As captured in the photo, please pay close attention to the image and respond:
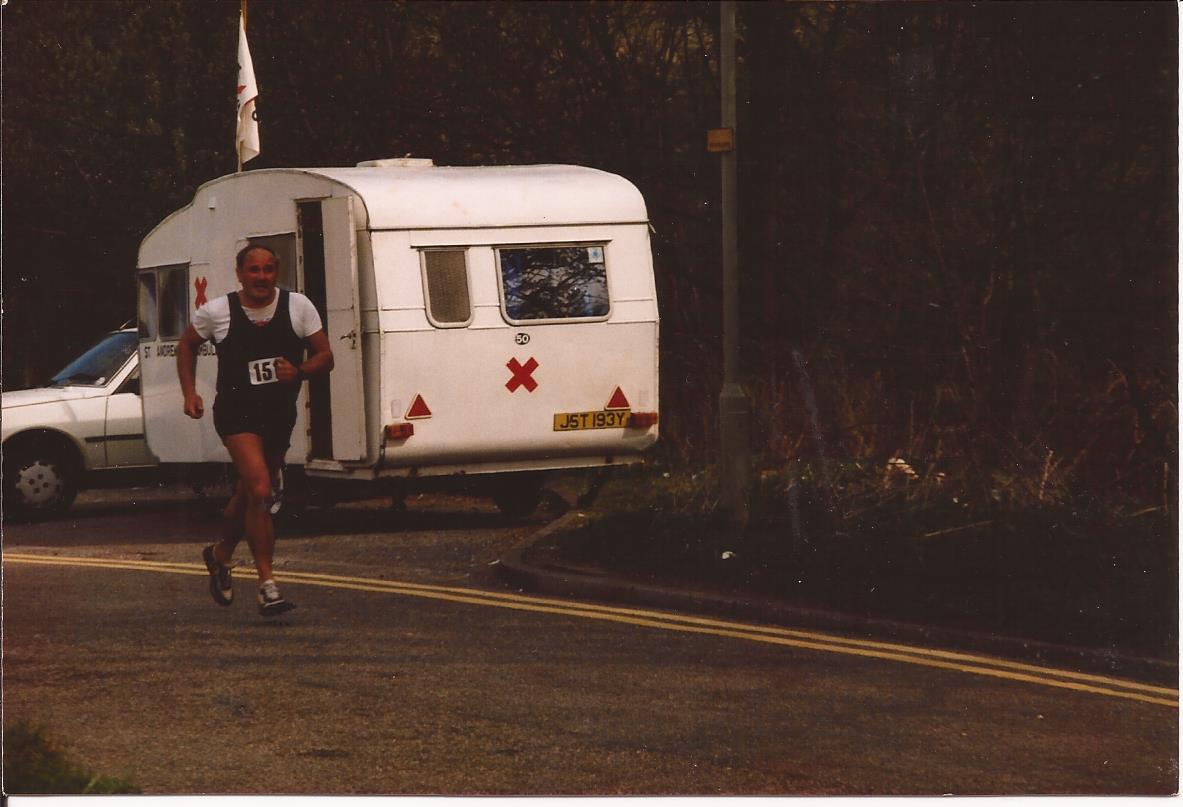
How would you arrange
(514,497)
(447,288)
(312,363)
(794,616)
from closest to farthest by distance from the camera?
(312,363) < (794,616) < (447,288) < (514,497)

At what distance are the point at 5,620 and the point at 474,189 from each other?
4.50 m

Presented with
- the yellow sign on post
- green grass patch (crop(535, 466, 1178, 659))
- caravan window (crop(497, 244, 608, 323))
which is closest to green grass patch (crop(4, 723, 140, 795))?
green grass patch (crop(535, 466, 1178, 659))

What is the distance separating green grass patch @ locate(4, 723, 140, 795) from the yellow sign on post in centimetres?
556

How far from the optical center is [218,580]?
1028 centimetres

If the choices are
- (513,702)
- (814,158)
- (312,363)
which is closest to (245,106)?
(312,363)

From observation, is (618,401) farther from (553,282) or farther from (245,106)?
(245,106)

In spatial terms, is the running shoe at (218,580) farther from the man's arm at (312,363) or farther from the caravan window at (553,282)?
the caravan window at (553,282)

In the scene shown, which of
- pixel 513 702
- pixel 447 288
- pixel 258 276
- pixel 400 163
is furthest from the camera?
pixel 447 288

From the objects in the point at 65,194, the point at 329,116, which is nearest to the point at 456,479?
the point at 329,116

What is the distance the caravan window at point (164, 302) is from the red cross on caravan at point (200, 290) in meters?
0.06

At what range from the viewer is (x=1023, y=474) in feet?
36.3

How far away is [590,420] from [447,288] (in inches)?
51.1

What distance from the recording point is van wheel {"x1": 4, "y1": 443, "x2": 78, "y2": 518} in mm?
13914

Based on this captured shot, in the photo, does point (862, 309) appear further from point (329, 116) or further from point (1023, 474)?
point (329, 116)
